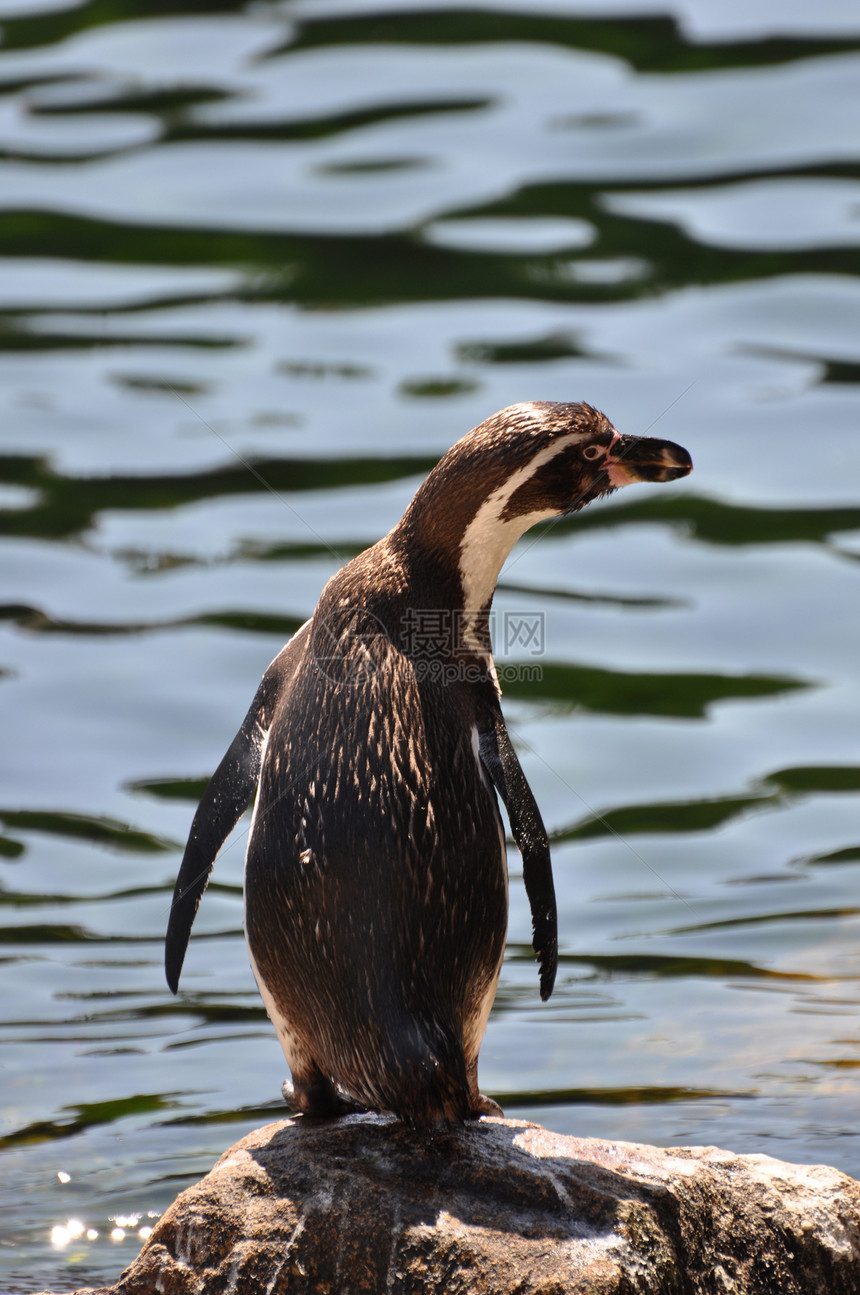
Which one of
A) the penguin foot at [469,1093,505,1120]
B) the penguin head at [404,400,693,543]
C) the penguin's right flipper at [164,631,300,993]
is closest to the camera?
the penguin head at [404,400,693,543]

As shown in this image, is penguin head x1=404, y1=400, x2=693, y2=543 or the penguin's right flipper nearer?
penguin head x1=404, y1=400, x2=693, y2=543

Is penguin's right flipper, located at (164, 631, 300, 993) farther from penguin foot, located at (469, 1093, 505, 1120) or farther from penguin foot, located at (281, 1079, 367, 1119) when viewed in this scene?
penguin foot, located at (469, 1093, 505, 1120)

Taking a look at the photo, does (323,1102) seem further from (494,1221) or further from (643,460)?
(643,460)

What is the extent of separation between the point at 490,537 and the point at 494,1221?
5.37ft

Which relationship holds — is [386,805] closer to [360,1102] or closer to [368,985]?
[368,985]

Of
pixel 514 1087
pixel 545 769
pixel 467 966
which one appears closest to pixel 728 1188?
pixel 467 966

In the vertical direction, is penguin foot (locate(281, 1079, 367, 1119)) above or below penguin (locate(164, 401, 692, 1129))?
below

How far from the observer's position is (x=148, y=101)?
1672cm

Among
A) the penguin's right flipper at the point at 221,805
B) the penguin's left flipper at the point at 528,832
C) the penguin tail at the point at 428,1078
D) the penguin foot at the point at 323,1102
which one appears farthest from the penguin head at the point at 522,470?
the penguin foot at the point at 323,1102

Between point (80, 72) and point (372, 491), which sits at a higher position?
point (80, 72)

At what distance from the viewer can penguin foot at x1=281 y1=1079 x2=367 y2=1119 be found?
4.42m

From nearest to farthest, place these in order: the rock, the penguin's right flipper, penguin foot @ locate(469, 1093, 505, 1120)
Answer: the rock < penguin foot @ locate(469, 1093, 505, 1120) < the penguin's right flipper

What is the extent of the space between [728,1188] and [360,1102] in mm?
925

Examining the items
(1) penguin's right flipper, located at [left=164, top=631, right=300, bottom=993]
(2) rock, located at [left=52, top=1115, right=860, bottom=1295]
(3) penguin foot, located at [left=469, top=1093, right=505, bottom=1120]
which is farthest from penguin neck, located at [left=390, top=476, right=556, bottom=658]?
(2) rock, located at [left=52, top=1115, right=860, bottom=1295]
